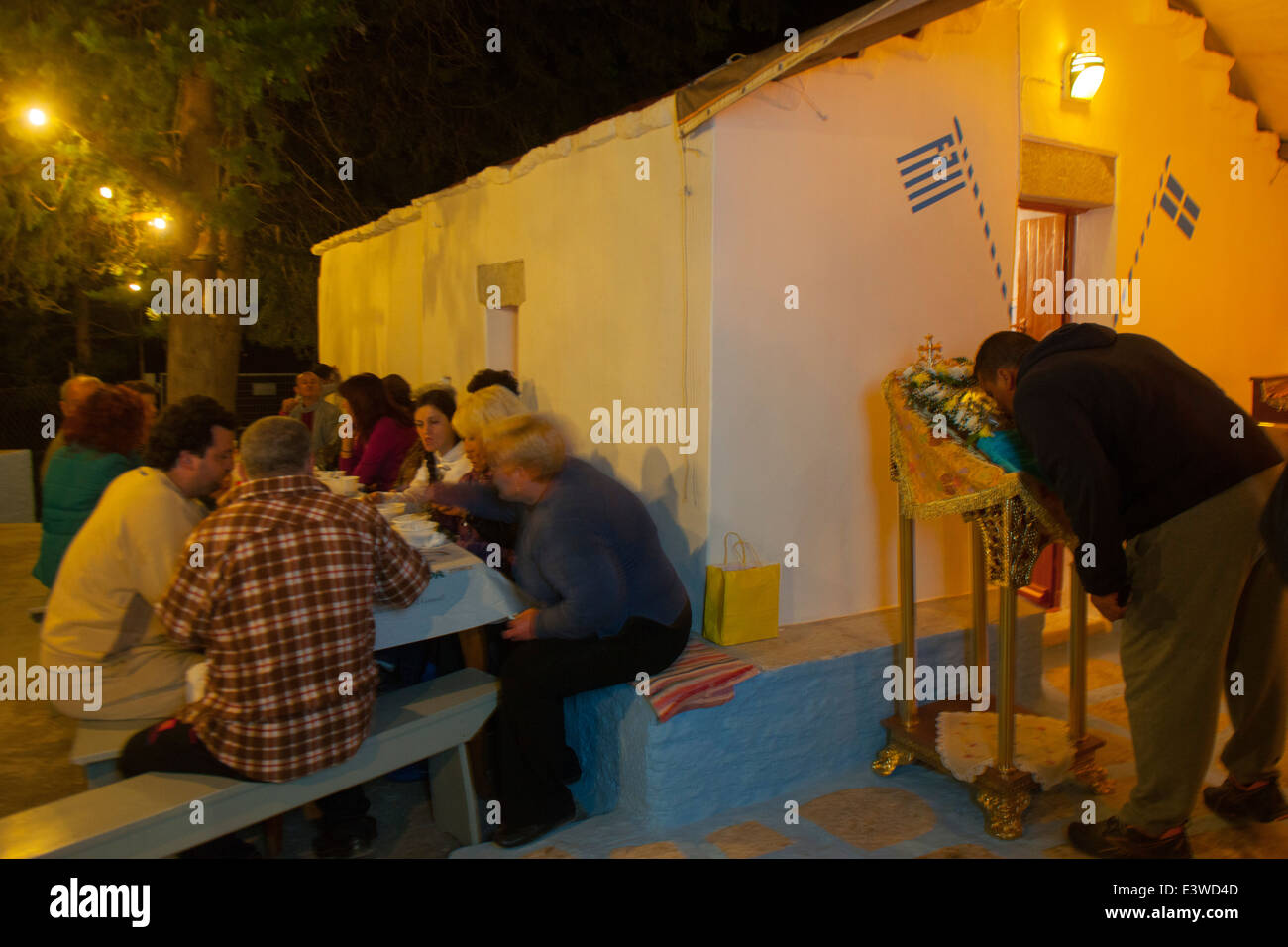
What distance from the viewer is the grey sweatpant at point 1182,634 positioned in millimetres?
3047

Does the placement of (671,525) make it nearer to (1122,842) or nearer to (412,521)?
(412,521)

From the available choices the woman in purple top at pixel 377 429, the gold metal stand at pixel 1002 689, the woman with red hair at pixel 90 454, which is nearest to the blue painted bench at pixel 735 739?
the gold metal stand at pixel 1002 689

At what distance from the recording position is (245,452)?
3.11m

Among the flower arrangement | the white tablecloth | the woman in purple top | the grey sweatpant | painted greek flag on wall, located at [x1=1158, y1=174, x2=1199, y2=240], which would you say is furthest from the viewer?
the white tablecloth

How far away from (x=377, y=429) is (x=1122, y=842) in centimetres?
480

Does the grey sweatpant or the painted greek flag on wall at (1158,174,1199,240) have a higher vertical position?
the painted greek flag on wall at (1158,174,1199,240)

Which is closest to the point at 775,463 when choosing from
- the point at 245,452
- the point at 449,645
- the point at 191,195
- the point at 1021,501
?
the point at 1021,501

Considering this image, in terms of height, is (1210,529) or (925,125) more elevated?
(925,125)

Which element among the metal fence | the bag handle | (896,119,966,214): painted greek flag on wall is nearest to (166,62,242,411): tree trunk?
the bag handle

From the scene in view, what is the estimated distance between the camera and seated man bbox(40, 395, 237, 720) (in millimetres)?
3537

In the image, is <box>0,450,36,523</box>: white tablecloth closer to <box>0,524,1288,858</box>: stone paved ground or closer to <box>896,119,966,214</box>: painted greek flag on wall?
<box>0,524,1288,858</box>: stone paved ground

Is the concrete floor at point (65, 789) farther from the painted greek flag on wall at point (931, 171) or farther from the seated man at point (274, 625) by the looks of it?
the painted greek flag on wall at point (931, 171)
